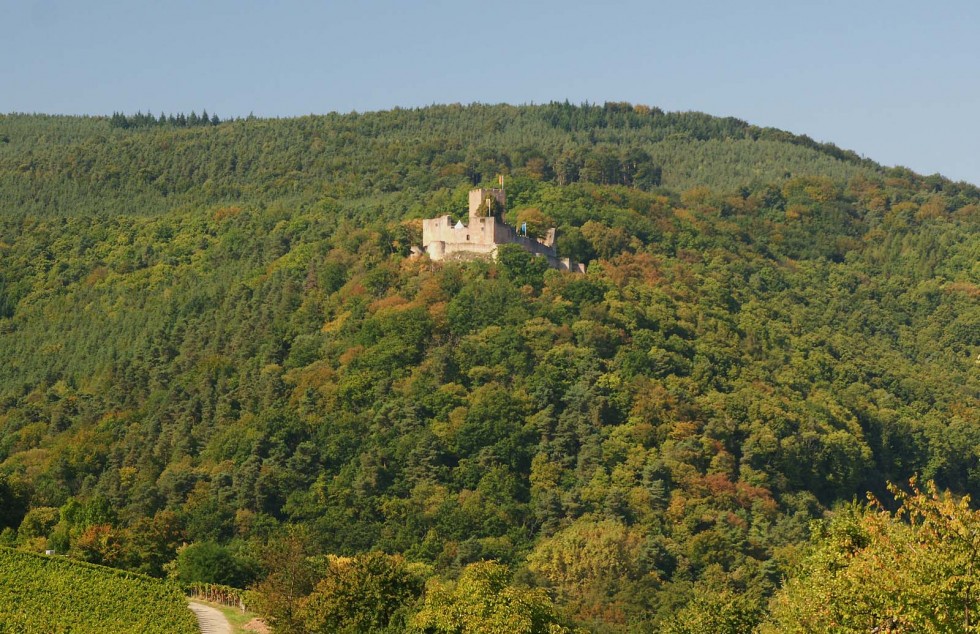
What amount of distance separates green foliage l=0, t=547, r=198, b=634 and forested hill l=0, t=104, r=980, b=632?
388 centimetres

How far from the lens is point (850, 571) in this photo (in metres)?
36.1

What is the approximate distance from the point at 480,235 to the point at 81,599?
4432cm

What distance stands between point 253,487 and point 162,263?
46.8 meters

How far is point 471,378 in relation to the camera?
94.5 m

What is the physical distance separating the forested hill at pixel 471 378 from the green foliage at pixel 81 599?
12.7ft

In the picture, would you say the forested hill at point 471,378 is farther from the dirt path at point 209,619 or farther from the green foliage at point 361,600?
the dirt path at point 209,619

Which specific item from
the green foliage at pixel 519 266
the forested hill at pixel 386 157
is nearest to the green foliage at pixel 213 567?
the green foliage at pixel 519 266

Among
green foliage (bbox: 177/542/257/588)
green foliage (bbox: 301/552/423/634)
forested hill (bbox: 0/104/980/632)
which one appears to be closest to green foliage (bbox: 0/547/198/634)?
green foliage (bbox: 177/542/257/588)

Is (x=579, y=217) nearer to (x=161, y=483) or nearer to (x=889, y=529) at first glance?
(x=161, y=483)

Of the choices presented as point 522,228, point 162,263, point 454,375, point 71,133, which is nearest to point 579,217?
point 522,228

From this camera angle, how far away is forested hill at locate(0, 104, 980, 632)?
77.1 m

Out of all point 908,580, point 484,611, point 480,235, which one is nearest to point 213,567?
point 484,611

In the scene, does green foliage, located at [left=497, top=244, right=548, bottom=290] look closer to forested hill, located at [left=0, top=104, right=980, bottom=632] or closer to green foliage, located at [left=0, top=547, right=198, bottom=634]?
forested hill, located at [left=0, top=104, right=980, bottom=632]

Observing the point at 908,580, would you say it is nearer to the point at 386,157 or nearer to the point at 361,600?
the point at 361,600
